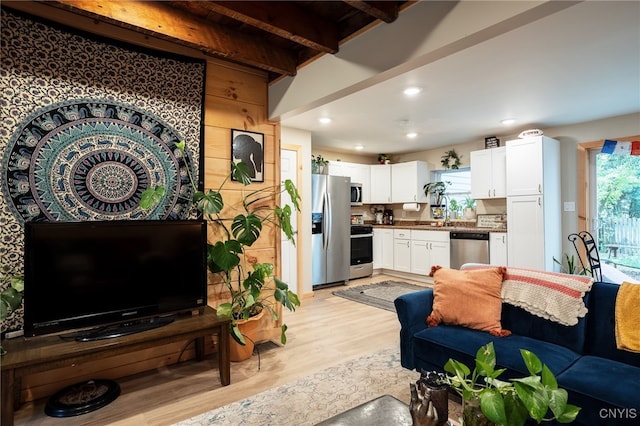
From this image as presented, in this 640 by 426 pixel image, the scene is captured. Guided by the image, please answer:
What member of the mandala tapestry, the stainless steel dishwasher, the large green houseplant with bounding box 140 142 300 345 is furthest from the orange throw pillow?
the stainless steel dishwasher

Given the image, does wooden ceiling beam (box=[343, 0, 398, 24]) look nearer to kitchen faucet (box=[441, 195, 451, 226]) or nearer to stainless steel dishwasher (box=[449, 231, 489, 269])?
stainless steel dishwasher (box=[449, 231, 489, 269])

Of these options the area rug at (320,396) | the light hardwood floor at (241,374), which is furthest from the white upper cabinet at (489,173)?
the area rug at (320,396)

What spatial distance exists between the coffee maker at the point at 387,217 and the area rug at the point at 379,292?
1464 mm

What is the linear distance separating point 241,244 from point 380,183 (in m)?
4.28

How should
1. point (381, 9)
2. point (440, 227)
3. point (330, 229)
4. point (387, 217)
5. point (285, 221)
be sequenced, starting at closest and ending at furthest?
point (381, 9) → point (285, 221) → point (330, 229) → point (440, 227) → point (387, 217)

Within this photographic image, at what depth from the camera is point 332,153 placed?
6.27m

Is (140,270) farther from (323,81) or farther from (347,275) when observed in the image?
(347,275)

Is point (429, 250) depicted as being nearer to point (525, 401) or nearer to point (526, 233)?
point (526, 233)

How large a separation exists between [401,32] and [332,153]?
14.0ft

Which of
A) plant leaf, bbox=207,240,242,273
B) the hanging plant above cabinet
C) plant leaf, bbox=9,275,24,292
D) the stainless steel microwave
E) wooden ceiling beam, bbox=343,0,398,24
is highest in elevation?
wooden ceiling beam, bbox=343,0,398,24

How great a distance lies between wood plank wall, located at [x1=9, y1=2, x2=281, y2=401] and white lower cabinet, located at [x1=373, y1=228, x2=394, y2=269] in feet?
10.7

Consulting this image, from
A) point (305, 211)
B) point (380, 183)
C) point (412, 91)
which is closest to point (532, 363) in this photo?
point (412, 91)

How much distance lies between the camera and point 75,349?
187cm

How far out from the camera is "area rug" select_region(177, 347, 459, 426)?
1.98 m
